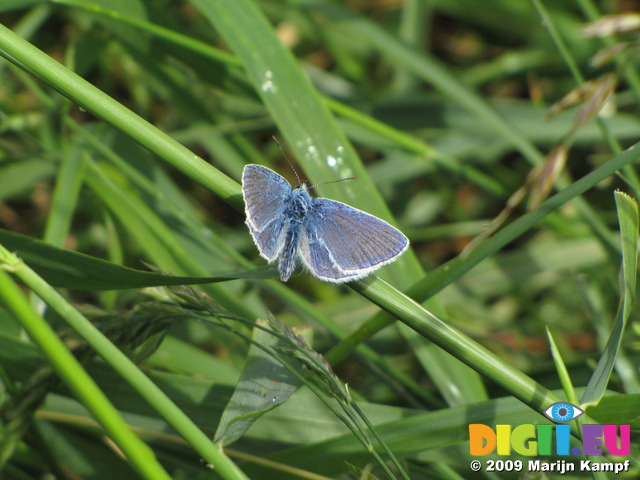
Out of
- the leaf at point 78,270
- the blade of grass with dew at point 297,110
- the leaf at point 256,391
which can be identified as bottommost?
the leaf at point 256,391

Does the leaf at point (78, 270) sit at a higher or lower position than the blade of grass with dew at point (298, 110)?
lower

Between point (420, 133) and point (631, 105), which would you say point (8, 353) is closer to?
point (420, 133)

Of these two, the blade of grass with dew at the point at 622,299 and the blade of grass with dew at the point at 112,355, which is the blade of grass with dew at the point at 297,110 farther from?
the blade of grass with dew at the point at 112,355

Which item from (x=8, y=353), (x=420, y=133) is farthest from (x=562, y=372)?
(x=420, y=133)

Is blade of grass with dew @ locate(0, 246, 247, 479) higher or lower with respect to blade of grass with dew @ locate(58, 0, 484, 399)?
lower

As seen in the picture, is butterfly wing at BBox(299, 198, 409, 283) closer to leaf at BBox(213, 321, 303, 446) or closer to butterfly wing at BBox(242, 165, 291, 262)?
butterfly wing at BBox(242, 165, 291, 262)

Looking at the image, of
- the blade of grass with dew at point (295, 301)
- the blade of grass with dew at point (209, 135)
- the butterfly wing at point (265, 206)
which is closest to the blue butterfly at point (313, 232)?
the butterfly wing at point (265, 206)

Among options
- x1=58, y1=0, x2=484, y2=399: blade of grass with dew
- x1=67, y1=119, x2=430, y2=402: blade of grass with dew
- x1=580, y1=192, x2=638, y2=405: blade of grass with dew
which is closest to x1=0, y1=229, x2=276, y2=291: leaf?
x1=67, y1=119, x2=430, y2=402: blade of grass with dew
